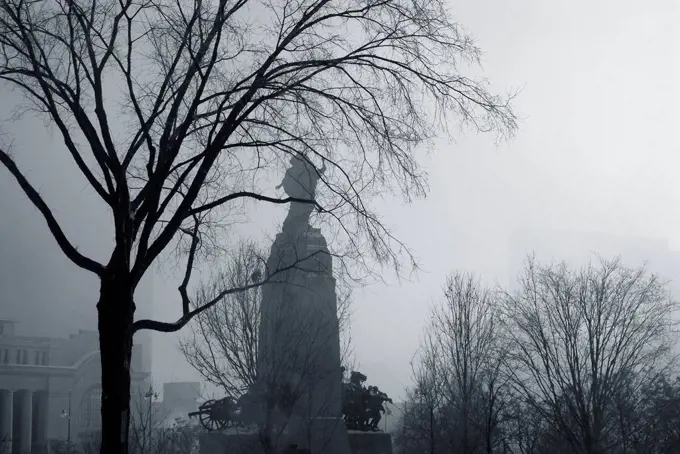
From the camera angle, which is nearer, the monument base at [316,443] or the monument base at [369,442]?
the monument base at [316,443]

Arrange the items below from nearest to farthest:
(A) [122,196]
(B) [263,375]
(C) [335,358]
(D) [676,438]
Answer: (A) [122,196], (B) [263,375], (C) [335,358], (D) [676,438]

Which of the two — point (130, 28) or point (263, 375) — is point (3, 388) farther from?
point (130, 28)

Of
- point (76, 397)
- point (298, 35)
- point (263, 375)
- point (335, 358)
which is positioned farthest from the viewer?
point (76, 397)

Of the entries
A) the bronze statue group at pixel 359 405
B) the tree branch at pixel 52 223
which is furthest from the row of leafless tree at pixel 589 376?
the tree branch at pixel 52 223

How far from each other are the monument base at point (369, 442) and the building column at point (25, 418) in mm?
26256

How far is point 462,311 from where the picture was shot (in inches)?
1229

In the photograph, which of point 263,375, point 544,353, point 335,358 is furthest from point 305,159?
point 544,353

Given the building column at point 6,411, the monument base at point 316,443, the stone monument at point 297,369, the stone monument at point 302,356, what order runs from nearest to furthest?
the monument base at point 316,443 < the stone monument at point 297,369 < the stone monument at point 302,356 < the building column at point 6,411

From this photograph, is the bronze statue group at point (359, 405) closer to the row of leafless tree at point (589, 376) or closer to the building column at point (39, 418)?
the row of leafless tree at point (589, 376)

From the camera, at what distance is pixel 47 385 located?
152 ft

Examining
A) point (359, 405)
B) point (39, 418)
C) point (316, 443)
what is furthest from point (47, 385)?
point (316, 443)

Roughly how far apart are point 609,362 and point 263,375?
1242 centimetres

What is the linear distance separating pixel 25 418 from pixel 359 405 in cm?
2700

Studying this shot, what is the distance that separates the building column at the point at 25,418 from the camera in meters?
41.1
